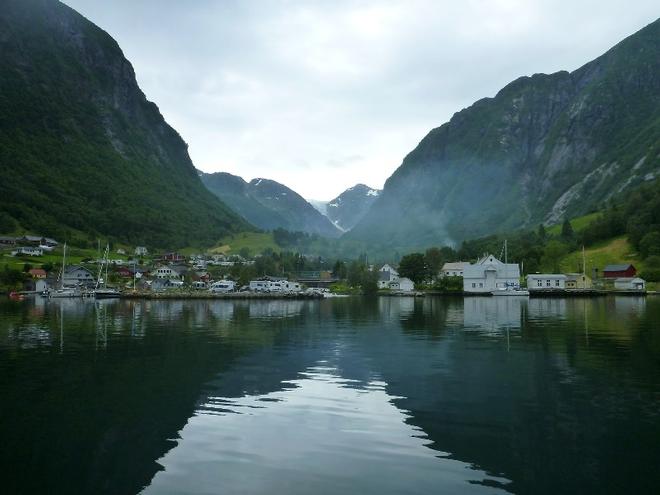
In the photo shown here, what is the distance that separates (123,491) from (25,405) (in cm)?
866

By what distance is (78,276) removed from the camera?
15125 cm

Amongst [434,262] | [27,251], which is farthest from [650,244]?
[27,251]

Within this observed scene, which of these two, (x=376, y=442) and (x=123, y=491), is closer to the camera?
(x=123, y=491)

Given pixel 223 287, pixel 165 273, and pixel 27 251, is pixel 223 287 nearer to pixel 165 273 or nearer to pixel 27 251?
pixel 165 273

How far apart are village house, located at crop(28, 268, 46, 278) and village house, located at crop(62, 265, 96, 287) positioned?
519 cm

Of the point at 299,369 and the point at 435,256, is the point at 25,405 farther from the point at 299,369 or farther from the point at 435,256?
the point at 435,256

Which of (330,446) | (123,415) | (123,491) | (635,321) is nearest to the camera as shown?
(123,491)

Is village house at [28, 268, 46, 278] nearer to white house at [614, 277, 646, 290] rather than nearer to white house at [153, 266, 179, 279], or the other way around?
white house at [153, 266, 179, 279]

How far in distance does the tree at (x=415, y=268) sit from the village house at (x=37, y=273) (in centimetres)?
9627

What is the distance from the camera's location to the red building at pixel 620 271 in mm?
133875

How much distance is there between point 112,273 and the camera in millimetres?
166750

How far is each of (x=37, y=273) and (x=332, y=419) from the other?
146554 millimetres

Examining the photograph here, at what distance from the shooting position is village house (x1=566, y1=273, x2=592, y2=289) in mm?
133625

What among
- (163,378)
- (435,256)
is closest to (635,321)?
(163,378)
